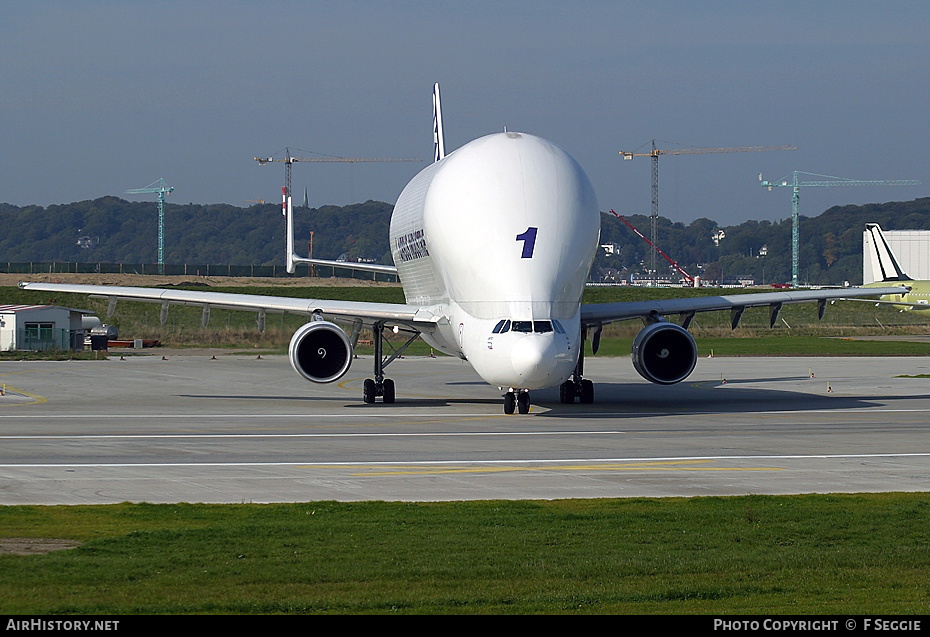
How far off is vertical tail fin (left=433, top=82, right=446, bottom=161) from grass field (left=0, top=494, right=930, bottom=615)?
33026mm

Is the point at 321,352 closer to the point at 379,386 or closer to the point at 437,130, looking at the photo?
the point at 379,386

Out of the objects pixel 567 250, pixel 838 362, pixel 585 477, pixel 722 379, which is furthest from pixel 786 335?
pixel 585 477

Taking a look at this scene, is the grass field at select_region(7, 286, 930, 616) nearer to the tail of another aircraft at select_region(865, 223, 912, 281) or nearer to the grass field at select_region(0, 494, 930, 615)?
the grass field at select_region(0, 494, 930, 615)

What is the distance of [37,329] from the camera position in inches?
2564

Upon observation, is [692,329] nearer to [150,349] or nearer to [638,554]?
[150,349]

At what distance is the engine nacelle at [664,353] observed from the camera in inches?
1235

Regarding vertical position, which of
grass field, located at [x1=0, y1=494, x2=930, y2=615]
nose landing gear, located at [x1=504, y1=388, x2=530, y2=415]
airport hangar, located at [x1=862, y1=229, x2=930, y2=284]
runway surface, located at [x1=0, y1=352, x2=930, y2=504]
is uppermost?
airport hangar, located at [x1=862, y1=229, x2=930, y2=284]

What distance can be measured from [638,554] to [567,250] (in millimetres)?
16189

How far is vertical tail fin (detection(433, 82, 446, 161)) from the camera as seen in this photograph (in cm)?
4756

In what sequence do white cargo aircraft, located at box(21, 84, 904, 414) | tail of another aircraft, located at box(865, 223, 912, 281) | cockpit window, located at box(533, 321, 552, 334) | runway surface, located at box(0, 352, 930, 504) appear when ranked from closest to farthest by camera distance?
runway surface, located at box(0, 352, 930, 504) < cockpit window, located at box(533, 321, 552, 334) < white cargo aircraft, located at box(21, 84, 904, 414) < tail of another aircraft, located at box(865, 223, 912, 281)

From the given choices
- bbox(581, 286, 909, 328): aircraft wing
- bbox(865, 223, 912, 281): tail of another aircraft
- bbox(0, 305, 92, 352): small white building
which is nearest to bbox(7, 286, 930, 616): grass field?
bbox(581, 286, 909, 328): aircraft wing

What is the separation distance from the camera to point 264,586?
10664mm

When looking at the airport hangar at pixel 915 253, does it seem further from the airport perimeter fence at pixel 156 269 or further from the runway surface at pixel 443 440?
the runway surface at pixel 443 440

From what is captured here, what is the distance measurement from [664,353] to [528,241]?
603 centimetres
